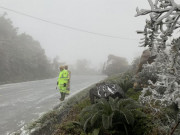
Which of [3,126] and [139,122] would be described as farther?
[3,126]

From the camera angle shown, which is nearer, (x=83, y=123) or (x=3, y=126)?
(x=83, y=123)

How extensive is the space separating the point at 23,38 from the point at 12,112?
994 inches

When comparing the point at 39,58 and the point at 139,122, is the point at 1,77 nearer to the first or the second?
the point at 39,58

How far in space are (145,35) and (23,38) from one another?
3126cm

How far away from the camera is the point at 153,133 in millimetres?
3459

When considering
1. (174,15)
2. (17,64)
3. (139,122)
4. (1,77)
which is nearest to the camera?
(174,15)

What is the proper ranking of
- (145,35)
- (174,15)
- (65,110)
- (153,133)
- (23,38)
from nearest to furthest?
(174,15) < (145,35) < (153,133) < (65,110) < (23,38)

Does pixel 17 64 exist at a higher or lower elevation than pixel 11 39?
lower

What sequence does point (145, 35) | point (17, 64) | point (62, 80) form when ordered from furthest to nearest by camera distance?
point (17, 64), point (62, 80), point (145, 35)

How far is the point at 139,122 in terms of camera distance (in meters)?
4.01

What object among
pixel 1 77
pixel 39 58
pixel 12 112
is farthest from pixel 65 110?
pixel 39 58

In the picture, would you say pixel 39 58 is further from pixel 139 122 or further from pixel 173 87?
pixel 173 87

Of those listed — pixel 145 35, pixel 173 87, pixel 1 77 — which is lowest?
pixel 1 77

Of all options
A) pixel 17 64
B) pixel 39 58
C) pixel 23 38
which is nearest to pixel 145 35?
pixel 17 64
